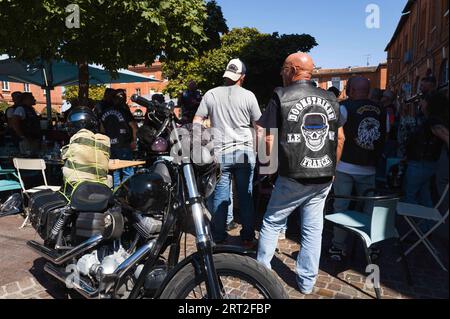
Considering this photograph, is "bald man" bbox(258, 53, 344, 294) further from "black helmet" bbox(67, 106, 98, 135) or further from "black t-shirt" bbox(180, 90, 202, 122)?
"black t-shirt" bbox(180, 90, 202, 122)

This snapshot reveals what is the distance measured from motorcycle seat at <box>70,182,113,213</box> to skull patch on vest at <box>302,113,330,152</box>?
4.62 feet

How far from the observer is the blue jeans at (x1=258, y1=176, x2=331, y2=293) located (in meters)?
2.76

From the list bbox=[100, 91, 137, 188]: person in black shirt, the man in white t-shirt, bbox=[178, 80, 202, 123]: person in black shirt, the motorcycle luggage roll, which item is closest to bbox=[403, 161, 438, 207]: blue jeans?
the man in white t-shirt

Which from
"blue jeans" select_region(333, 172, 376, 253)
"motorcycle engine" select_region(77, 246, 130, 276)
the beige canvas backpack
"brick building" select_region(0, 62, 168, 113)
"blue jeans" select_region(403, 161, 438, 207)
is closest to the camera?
"blue jeans" select_region(403, 161, 438, 207)

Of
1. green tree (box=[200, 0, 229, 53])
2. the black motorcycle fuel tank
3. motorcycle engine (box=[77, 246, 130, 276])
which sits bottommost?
motorcycle engine (box=[77, 246, 130, 276])

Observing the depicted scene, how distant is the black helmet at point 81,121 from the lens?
9.92 ft

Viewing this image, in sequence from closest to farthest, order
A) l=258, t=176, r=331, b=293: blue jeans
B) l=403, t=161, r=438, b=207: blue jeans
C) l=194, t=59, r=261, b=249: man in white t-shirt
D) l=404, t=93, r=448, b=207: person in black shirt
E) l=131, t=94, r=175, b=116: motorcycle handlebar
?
l=404, t=93, r=448, b=207: person in black shirt < l=403, t=161, r=438, b=207: blue jeans < l=131, t=94, r=175, b=116: motorcycle handlebar < l=258, t=176, r=331, b=293: blue jeans < l=194, t=59, r=261, b=249: man in white t-shirt

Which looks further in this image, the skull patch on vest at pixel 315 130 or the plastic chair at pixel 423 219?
the skull patch on vest at pixel 315 130

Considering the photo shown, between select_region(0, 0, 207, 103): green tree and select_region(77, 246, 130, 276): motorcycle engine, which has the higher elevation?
select_region(0, 0, 207, 103): green tree

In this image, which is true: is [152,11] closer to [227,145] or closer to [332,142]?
[227,145]

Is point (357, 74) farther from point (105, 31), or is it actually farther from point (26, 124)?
point (26, 124)

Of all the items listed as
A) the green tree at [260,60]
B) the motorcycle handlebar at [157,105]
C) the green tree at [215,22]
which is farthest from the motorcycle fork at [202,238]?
the green tree at [260,60]

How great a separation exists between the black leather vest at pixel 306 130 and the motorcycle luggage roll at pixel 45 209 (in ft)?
5.79

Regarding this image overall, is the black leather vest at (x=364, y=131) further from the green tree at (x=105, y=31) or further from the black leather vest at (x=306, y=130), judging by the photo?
the green tree at (x=105, y=31)
